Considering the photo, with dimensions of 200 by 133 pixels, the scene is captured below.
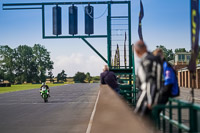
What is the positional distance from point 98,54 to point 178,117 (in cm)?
1465

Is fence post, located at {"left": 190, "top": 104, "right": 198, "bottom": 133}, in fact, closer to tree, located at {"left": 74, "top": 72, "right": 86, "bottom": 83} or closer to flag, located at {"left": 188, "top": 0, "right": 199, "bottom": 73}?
flag, located at {"left": 188, "top": 0, "right": 199, "bottom": 73}

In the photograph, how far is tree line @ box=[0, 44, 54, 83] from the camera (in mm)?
148125

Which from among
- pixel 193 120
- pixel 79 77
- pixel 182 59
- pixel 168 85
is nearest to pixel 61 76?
pixel 79 77

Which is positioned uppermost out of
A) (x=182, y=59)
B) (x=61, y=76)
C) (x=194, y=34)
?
(x=182, y=59)

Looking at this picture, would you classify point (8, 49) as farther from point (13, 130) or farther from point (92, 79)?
point (13, 130)

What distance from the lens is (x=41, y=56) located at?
16062 centimetres

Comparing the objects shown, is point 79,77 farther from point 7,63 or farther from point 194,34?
point 194,34

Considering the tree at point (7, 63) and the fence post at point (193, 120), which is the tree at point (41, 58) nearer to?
the tree at point (7, 63)

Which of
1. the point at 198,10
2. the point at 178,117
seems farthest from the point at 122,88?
the point at 178,117

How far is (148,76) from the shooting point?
5.14 meters

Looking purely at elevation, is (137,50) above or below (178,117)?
above

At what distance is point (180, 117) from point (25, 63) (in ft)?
512

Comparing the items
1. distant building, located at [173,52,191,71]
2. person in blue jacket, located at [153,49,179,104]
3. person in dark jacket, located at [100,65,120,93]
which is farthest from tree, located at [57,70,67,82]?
person in blue jacket, located at [153,49,179,104]

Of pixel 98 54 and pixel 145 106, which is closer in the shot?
pixel 145 106
